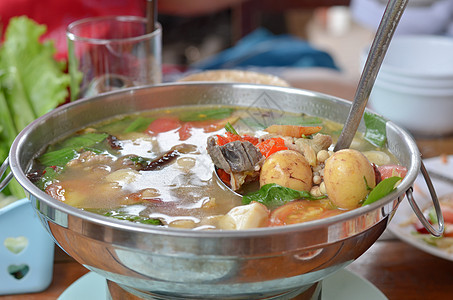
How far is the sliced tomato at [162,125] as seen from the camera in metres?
1.50

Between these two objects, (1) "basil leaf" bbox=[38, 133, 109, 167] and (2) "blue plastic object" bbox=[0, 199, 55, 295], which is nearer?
(1) "basil leaf" bbox=[38, 133, 109, 167]

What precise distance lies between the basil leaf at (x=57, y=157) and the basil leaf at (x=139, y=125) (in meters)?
0.19

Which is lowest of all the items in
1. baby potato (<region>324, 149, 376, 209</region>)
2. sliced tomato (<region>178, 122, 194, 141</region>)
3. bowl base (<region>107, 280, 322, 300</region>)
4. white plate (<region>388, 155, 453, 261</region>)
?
white plate (<region>388, 155, 453, 261</region>)

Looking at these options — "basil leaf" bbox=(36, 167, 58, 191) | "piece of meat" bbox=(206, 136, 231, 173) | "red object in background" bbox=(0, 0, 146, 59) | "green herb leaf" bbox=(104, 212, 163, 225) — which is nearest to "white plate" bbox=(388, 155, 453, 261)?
"piece of meat" bbox=(206, 136, 231, 173)

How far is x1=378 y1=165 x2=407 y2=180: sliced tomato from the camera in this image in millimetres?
1137

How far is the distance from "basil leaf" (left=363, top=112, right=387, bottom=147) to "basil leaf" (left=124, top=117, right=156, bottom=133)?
0.57 meters

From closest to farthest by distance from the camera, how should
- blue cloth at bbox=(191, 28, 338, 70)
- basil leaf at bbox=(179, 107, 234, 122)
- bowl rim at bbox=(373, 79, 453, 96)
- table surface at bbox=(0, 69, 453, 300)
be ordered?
table surface at bbox=(0, 69, 453, 300) → basil leaf at bbox=(179, 107, 234, 122) → bowl rim at bbox=(373, 79, 453, 96) → blue cloth at bbox=(191, 28, 338, 70)

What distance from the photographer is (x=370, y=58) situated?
112 cm

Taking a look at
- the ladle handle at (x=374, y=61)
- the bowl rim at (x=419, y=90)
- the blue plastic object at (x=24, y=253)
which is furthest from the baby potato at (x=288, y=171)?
the bowl rim at (x=419, y=90)

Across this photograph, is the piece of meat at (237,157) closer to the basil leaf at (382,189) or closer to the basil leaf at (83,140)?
the basil leaf at (382,189)

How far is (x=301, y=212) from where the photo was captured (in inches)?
41.9

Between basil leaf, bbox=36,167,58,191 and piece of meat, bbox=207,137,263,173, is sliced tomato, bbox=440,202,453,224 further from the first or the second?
basil leaf, bbox=36,167,58,191

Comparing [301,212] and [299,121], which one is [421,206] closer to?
[299,121]

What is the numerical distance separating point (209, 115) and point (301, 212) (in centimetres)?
56
